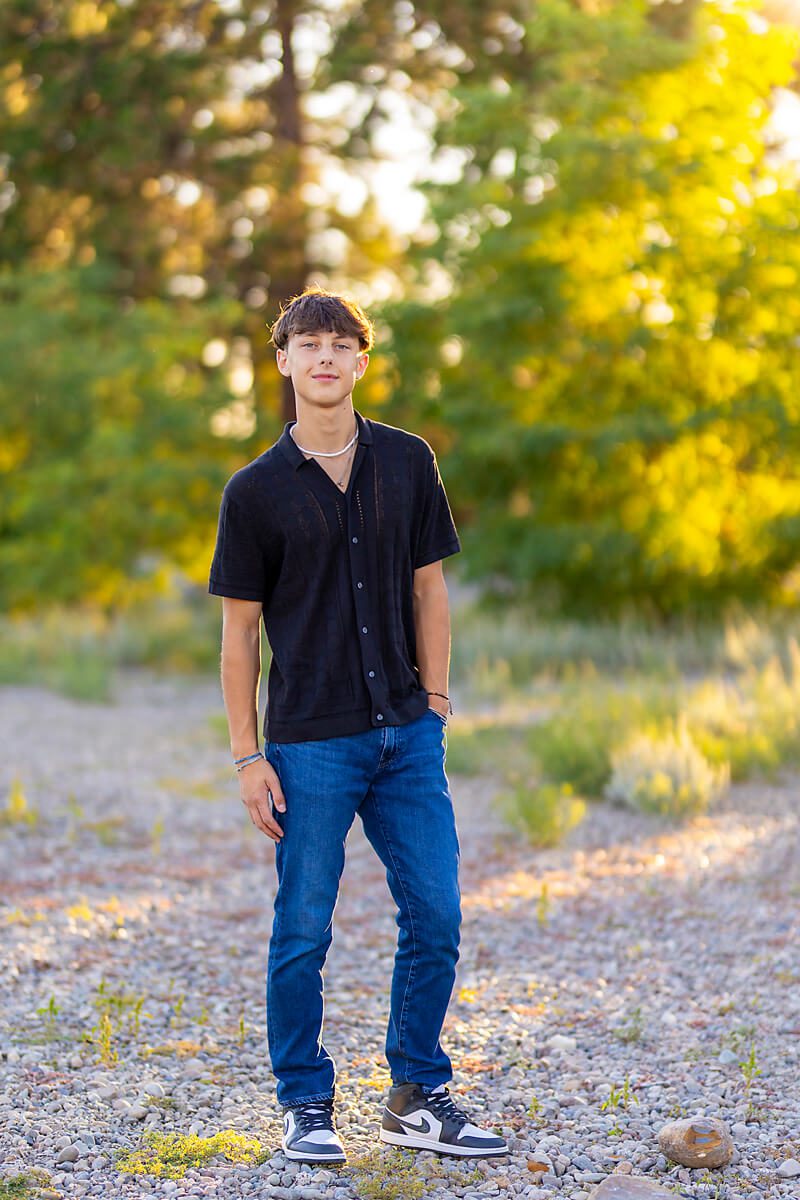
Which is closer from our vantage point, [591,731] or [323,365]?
[323,365]

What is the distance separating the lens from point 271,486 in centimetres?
325

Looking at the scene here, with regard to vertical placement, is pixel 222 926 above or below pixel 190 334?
below

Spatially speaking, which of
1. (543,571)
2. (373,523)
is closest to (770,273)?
(543,571)

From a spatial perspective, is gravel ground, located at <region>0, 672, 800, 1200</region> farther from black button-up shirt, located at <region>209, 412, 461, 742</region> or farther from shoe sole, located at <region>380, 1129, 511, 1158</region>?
black button-up shirt, located at <region>209, 412, 461, 742</region>

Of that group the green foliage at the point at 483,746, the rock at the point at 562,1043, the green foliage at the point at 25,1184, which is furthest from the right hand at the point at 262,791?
the green foliage at the point at 483,746

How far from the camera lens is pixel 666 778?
7309 mm

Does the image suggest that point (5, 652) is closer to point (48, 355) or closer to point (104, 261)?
point (48, 355)

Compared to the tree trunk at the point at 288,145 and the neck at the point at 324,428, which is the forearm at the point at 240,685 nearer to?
the neck at the point at 324,428

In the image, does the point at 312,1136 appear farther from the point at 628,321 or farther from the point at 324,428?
the point at 628,321

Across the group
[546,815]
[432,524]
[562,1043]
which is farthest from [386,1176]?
[546,815]

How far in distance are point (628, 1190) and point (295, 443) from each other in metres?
1.84

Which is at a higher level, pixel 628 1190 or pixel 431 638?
pixel 431 638

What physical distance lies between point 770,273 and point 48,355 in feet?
27.8

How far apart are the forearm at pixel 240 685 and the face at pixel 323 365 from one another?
0.57 metres
